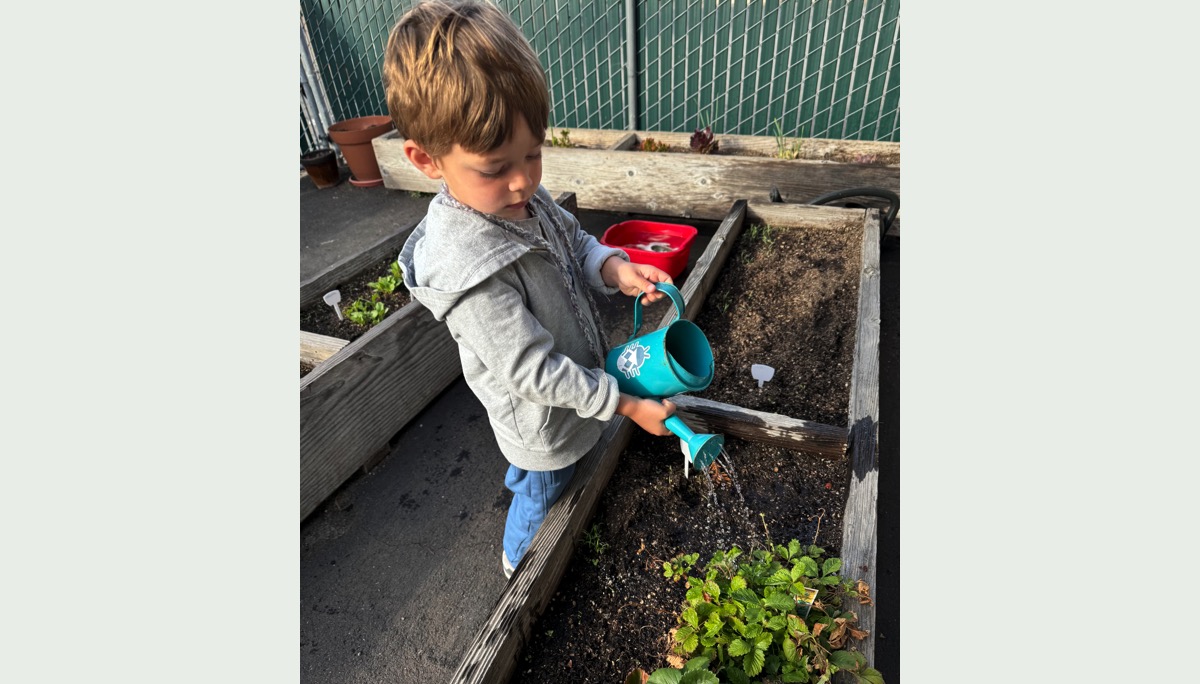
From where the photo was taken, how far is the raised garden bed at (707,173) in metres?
3.28

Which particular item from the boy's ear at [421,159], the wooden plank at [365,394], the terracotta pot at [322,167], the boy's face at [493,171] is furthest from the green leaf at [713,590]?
the terracotta pot at [322,167]

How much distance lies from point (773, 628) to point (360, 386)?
1.70m

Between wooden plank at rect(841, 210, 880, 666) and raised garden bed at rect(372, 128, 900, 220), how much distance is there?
35.3 inches

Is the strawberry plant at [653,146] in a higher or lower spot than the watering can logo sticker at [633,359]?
lower

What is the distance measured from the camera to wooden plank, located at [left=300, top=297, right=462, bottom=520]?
2.11 metres

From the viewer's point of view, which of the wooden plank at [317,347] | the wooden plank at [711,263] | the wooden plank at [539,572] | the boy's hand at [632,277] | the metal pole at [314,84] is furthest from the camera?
the metal pole at [314,84]

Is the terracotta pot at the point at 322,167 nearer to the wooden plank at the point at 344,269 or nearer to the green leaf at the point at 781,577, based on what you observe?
the wooden plank at the point at 344,269

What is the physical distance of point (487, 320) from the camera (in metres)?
1.26

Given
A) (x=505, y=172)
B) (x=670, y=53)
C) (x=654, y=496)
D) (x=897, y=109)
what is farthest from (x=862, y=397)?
(x=670, y=53)

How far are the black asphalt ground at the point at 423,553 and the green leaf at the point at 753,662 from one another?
741 millimetres

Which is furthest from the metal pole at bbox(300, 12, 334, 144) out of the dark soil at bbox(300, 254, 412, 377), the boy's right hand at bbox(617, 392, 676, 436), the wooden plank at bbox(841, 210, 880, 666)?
the boy's right hand at bbox(617, 392, 676, 436)

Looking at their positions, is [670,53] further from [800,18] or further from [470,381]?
[470,381]

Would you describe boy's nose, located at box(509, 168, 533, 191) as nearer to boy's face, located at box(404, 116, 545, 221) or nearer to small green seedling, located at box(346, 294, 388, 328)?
boy's face, located at box(404, 116, 545, 221)

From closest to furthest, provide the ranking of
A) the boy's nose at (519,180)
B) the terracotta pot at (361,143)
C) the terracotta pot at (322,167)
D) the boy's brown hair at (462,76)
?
the boy's brown hair at (462,76) → the boy's nose at (519,180) → the terracotta pot at (361,143) → the terracotta pot at (322,167)
